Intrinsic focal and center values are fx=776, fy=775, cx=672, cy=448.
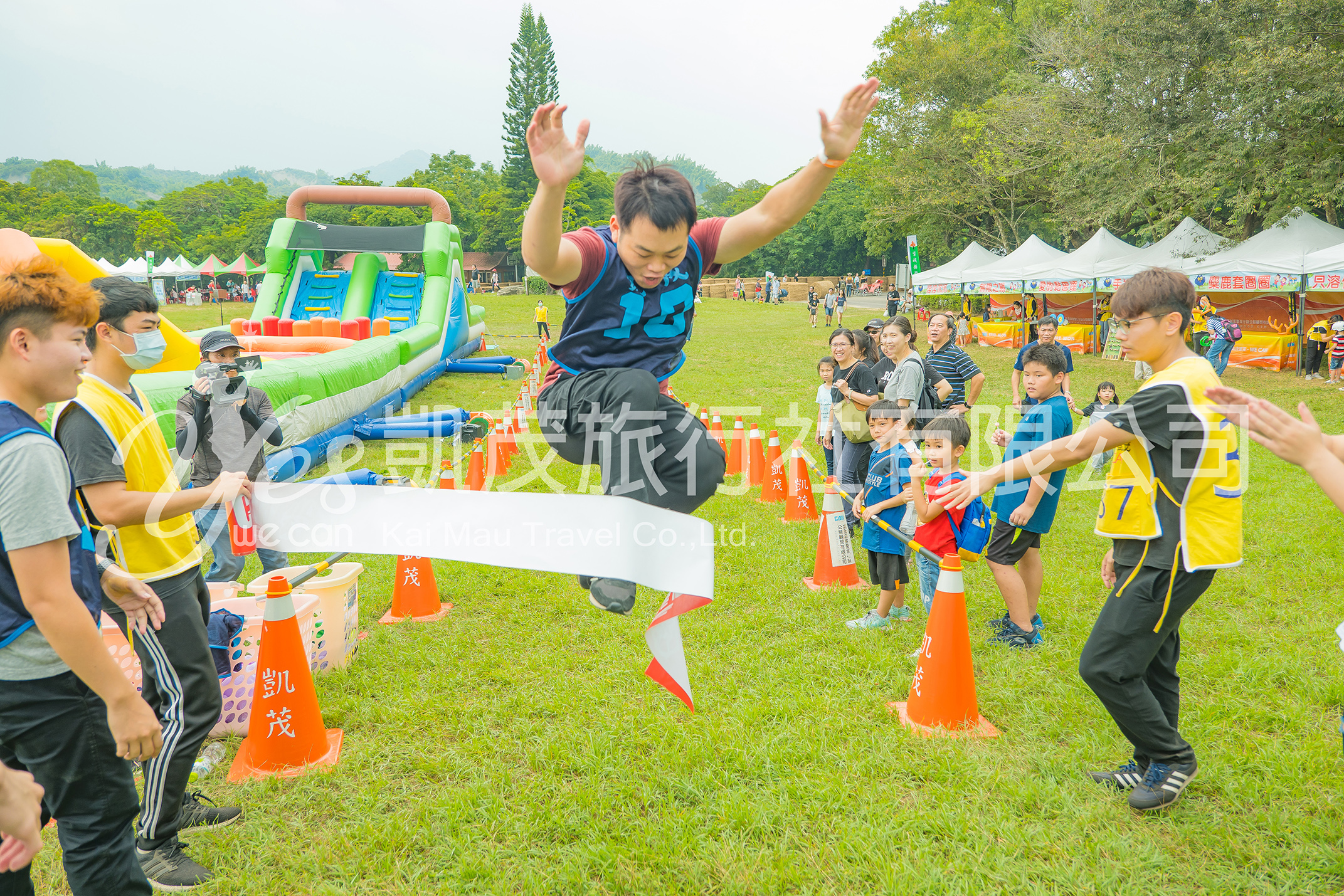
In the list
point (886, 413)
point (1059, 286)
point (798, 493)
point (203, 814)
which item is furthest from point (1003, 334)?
point (203, 814)

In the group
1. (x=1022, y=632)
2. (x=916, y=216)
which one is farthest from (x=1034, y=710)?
(x=916, y=216)

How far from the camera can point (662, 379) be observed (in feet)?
11.1

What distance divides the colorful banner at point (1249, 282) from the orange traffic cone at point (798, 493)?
12.8 m

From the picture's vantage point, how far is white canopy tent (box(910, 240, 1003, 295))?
2533 centimetres

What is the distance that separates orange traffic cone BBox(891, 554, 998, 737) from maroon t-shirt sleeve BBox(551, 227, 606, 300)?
2.53 metres

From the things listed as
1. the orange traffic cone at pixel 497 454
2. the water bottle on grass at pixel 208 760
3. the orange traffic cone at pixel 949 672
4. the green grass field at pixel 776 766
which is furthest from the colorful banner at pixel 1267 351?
the water bottle on grass at pixel 208 760

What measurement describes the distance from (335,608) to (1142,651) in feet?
14.6

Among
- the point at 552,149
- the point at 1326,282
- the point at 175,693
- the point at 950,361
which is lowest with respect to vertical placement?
the point at 175,693

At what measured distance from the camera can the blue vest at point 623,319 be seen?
297 cm

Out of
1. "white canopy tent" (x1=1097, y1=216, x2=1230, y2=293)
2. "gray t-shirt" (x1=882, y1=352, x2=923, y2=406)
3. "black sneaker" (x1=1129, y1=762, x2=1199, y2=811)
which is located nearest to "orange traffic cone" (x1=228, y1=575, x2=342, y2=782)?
"black sneaker" (x1=1129, y1=762, x2=1199, y2=811)

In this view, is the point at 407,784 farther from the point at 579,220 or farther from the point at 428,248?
the point at 579,220

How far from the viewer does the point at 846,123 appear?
3.03 m

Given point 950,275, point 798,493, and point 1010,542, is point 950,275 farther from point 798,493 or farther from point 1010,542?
point 1010,542

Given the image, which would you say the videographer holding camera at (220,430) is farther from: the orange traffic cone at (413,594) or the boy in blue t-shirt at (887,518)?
the boy in blue t-shirt at (887,518)
